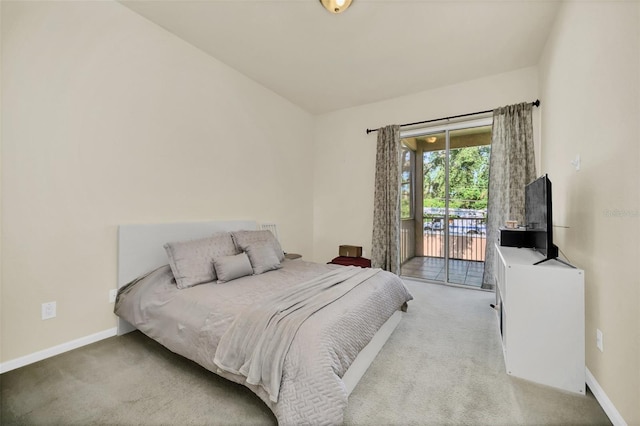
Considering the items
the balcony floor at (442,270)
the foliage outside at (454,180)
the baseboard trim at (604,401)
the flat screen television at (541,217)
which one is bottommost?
the baseboard trim at (604,401)

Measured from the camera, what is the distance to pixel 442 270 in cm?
435

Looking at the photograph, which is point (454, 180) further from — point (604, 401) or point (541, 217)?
point (604, 401)

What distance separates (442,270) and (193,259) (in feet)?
12.2

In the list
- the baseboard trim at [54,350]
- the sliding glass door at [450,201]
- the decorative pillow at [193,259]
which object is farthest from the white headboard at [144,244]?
the sliding glass door at [450,201]

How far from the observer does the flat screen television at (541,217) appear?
190 cm

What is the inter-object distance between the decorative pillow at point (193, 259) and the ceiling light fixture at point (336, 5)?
2.41 metres

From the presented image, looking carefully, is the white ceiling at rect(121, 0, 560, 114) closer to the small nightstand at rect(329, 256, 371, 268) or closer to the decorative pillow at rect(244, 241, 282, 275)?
the decorative pillow at rect(244, 241, 282, 275)

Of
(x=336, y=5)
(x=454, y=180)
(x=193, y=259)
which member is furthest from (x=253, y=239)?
(x=454, y=180)

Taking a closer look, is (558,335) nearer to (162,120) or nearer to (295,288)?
(295,288)

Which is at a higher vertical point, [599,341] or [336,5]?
[336,5]

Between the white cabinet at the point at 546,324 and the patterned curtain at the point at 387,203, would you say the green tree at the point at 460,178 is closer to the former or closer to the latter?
the patterned curtain at the point at 387,203

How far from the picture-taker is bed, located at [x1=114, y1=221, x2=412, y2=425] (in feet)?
4.37

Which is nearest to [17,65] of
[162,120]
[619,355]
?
[162,120]

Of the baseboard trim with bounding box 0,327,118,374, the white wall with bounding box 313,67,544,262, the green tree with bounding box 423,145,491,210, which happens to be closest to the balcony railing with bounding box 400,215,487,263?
the green tree with bounding box 423,145,491,210
